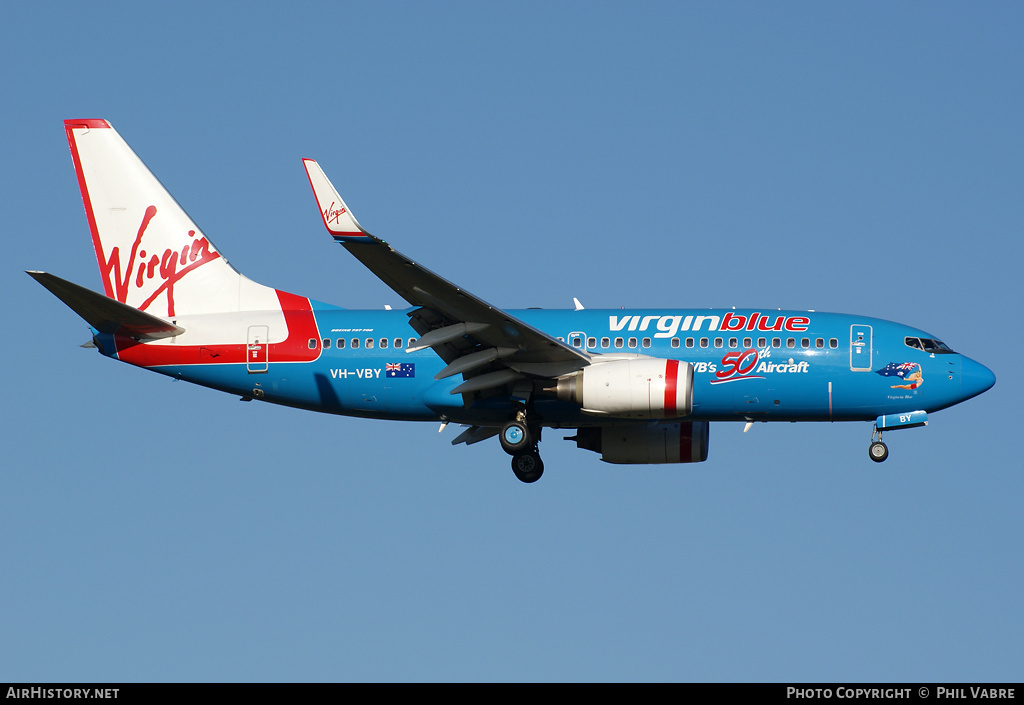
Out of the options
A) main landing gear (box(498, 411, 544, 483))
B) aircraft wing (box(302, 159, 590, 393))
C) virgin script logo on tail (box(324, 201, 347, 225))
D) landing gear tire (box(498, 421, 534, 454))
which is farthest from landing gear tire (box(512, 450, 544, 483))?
virgin script logo on tail (box(324, 201, 347, 225))

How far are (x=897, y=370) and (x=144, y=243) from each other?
21.8 m

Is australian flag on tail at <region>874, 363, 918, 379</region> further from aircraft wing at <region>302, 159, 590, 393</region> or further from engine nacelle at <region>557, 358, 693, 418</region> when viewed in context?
aircraft wing at <region>302, 159, 590, 393</region>

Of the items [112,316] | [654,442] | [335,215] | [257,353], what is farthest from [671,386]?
[112,316]

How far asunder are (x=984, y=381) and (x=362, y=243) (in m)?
17.0

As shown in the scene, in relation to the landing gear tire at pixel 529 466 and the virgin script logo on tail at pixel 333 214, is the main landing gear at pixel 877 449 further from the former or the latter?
the virgin script logo on tail at pixel 333 214

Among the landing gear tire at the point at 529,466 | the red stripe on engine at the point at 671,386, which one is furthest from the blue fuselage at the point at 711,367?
the red stripe on engine at the point at 671,386

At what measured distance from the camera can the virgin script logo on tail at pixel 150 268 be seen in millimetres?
39312

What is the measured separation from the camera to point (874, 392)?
35.0 m

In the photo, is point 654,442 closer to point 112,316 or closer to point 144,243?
point 112,316

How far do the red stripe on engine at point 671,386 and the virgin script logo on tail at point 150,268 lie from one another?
14.4 metres

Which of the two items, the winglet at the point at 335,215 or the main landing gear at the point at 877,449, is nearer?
the winglet at the point at 335,215

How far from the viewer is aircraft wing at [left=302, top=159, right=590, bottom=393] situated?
29266mm

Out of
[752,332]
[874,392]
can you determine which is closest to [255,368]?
[752,332]
